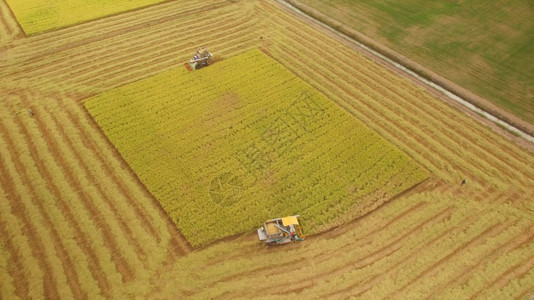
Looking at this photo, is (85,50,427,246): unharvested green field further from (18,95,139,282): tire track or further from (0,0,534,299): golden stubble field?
(18,95,139,282): tire track

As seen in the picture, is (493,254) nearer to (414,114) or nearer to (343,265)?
(343,265)

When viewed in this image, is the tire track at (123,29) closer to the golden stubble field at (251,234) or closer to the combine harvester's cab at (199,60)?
the golden stubble field at (251,234)

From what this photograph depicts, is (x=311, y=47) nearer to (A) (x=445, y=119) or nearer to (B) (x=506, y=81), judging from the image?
(A) (x=445, y=119)

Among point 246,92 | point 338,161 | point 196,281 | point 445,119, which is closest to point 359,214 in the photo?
point 338,161

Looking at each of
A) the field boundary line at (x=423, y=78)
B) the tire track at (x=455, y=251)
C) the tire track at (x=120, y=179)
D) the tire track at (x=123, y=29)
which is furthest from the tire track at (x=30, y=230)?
the field boundary line at (x=423, y=78)

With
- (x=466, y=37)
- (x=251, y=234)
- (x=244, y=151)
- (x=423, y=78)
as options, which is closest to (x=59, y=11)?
(x=244, y=151)

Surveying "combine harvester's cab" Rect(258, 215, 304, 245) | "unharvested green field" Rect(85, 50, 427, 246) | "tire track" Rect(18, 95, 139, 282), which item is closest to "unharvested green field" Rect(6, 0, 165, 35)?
"unharvested green field" Rect(85, 50, 427, 246)

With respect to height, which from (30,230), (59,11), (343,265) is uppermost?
(59,11)
